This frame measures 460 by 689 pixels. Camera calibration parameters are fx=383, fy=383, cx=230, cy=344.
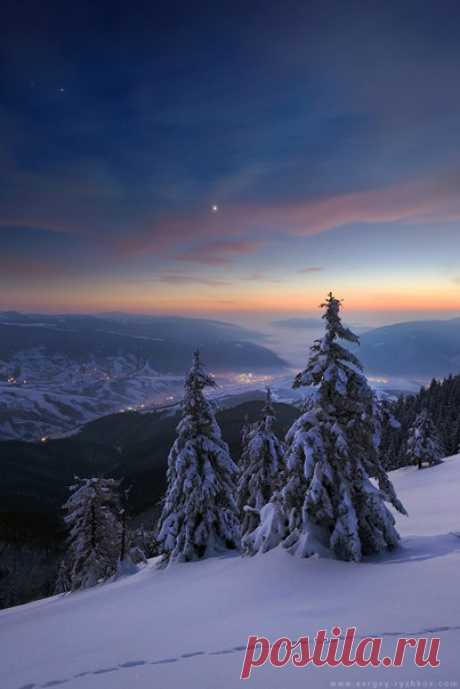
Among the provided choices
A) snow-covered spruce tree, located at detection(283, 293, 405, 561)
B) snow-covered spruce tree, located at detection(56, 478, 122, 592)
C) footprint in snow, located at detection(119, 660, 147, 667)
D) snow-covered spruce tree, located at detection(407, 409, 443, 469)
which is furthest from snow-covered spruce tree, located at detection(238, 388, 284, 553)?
snow-covered spruce tree, located at detection(407, 409, 443, 469)

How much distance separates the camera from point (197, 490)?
19.2 metres

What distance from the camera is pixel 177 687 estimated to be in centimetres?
546

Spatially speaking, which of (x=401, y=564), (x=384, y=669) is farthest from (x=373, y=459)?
(x=384, y=669)

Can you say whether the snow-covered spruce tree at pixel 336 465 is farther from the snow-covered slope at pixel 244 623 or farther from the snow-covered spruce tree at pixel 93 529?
the snow-covered spruce tree at pixel 93 529

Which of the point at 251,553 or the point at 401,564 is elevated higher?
the point at 401,564

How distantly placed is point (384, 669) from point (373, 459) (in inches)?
299

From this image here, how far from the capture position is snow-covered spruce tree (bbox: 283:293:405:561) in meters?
11.0

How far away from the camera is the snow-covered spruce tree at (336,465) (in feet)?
36.2

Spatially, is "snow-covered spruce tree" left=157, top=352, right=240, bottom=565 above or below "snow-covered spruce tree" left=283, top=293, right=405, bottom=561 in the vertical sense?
below

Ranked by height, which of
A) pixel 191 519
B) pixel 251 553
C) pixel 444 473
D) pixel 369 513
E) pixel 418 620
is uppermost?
pixel 418 620

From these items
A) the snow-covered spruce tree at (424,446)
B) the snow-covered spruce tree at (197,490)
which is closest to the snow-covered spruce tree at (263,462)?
the snow-covered spruce tree at (197,490)

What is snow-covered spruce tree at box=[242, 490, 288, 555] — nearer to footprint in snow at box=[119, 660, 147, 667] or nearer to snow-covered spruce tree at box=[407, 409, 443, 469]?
footprint in snow at box=[119, 660, 147, 667]

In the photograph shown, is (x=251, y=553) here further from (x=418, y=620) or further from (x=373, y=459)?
(x=418, y=620)

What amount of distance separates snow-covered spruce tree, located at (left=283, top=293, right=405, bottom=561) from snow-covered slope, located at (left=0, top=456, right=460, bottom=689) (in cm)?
64
